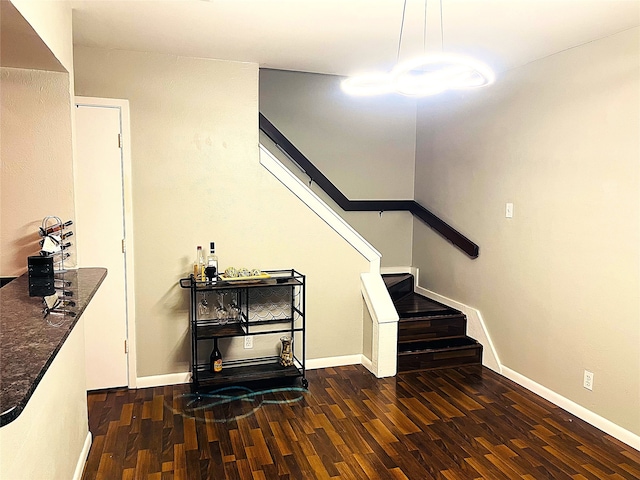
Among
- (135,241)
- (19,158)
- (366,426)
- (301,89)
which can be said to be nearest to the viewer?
(19,158)

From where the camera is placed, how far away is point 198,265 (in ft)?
12.6

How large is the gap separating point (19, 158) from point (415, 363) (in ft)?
10.1

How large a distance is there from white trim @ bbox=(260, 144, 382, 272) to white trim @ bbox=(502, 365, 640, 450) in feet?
4.48

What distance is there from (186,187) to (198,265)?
58 centimetres

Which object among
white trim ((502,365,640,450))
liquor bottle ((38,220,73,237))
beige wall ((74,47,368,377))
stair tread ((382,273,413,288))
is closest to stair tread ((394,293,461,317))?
stair tread ((382,273,413,288))

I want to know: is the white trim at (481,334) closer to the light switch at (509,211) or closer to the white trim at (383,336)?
the white trim at (383,336)

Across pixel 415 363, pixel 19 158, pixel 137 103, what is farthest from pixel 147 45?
pixel 415 363

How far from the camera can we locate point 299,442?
302 centimetres

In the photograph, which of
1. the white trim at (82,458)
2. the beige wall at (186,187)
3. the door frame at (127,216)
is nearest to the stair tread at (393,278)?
the beige wall at (186,187)

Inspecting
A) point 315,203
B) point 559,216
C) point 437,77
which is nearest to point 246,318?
point 315,203

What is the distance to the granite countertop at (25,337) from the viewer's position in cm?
110

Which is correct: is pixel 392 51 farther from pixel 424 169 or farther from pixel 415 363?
pixel 415 363

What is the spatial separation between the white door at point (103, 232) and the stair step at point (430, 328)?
7.21ft

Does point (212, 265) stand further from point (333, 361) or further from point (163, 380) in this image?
point (333, 361)
